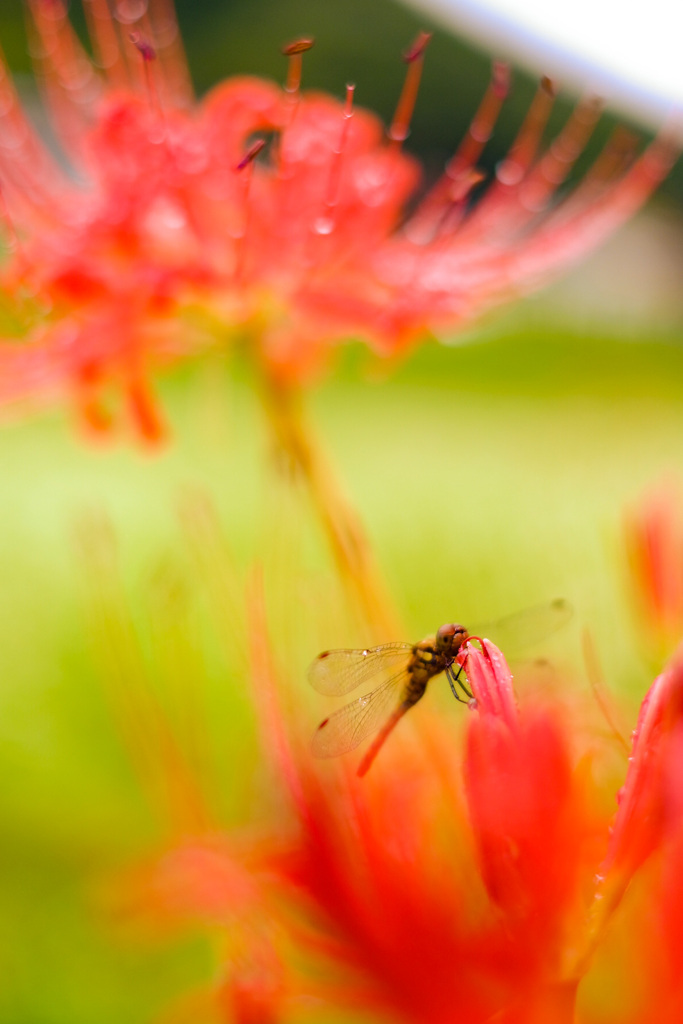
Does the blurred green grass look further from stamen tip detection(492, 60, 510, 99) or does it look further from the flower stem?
stamen tip detection(492, 60, 510, 99)

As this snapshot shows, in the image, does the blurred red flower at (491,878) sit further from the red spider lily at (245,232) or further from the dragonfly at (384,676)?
the red spider lily at (245,232)

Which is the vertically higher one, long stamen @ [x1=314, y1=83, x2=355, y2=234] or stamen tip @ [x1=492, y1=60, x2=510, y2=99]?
stamen tip @ [x1=492, y1=60, x2=510, y2=99]

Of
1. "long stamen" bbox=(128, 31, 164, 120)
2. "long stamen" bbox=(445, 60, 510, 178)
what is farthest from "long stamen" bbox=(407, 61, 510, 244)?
"long stamen" bbox=(128, 31, 164, 120)

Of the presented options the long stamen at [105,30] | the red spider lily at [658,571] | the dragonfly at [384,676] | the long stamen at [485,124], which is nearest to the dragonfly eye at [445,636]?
the dragonfly at [384,676]

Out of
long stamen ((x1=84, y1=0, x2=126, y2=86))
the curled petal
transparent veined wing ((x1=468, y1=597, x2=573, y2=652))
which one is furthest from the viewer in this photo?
long stamen ((x1=84, y1=0, x2=126, y2=86))

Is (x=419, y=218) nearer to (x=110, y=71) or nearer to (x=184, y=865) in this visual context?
(x=110, y=71)

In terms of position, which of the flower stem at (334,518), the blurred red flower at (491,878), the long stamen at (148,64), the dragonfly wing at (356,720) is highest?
the long stamen at (148,64)
